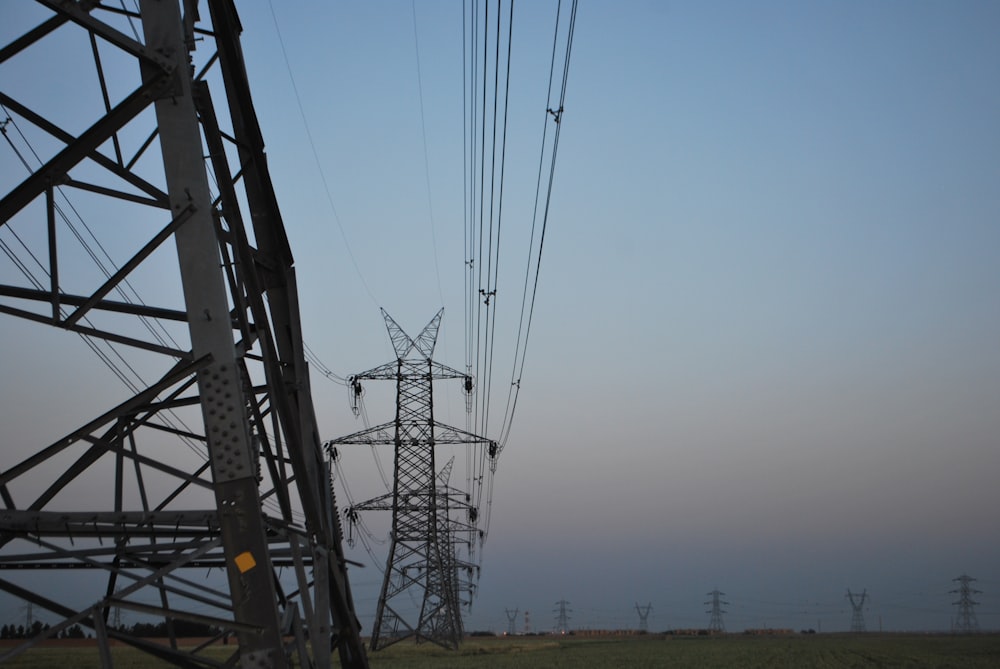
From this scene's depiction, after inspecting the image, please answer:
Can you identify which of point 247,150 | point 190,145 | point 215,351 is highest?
point 247,150

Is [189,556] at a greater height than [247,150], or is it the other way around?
[247,150]

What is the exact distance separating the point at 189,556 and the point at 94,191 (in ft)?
13.1

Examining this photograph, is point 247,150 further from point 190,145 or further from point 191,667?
point 191,667

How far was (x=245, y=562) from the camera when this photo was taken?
859 centimetres

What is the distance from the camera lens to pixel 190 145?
29.1 ft

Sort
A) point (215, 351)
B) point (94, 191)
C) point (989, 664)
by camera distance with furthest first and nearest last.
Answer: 1. point (989, 664)
2. point (94, 191)
3. point (215, 351)

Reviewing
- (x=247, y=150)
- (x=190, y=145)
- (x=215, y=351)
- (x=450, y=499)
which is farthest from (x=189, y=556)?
(x=450, y=499)

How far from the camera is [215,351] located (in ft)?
28.3

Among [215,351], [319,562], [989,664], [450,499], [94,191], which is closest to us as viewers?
[215,351]

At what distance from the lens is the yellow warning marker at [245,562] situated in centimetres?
858

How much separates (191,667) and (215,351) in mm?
4604

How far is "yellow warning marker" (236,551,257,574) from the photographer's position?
28.1ft

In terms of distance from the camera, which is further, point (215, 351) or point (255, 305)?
point (255, 305)

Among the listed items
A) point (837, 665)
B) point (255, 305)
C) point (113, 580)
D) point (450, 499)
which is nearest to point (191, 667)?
point (113, 580)
